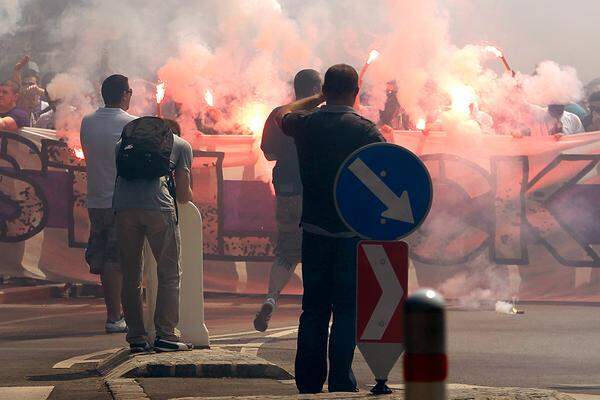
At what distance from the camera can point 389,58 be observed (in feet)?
59.2

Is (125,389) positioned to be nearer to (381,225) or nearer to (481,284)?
(381,225)

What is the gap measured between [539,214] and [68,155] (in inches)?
191

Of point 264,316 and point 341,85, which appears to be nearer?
point 341,85

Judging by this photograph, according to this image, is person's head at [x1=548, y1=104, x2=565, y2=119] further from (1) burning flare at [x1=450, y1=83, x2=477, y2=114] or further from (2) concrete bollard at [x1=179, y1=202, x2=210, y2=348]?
(2) concrete bollard at [x1=179, y1=202, x2=210, y2=348]

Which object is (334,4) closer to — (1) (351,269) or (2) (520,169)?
(2) (520,169)

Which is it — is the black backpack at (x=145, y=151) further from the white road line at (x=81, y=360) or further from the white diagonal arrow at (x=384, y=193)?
the white diagonal arrow at (x=384, y=193)

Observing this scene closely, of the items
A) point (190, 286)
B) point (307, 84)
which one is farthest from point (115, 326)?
point (307, 84)

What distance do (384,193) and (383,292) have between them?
0.45 m

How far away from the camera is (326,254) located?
8133 millimetres

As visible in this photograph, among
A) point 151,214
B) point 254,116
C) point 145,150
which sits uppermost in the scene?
point 254,116

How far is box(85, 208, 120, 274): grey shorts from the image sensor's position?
468 inches

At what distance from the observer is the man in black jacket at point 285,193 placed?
12281mm

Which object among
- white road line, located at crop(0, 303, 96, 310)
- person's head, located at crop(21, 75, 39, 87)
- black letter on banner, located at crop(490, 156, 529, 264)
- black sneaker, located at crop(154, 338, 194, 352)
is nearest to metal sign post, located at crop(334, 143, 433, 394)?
black sneaker, located at crop(154, 338, 194, 352)

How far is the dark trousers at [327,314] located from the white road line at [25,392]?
1363 millimetres
